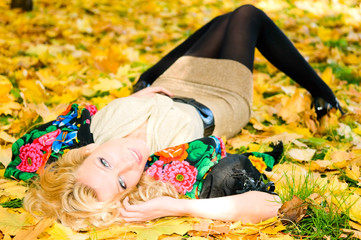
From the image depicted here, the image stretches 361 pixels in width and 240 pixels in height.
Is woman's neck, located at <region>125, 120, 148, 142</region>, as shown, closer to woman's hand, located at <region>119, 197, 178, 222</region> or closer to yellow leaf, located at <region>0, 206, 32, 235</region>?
woman's hand, located at <region>119, 197, 178, 222</region>

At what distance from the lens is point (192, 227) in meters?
1.84

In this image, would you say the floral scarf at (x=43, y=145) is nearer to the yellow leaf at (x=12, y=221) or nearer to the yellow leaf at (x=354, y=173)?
the yellow leaf at (x=12, y=221)

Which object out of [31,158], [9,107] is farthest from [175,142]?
[9,107]

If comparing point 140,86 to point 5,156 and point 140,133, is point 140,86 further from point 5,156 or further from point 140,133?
point 5,156

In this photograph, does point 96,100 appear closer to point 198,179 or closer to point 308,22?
point 198,179

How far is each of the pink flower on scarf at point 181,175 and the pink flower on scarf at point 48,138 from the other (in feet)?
2.27

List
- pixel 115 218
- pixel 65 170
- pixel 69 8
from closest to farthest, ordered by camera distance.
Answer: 1. pixel 115 218
2. pixel 65 170
3. pixel 69 8

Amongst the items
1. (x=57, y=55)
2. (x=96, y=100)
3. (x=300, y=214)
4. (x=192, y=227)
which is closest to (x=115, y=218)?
(x=192, y=227)

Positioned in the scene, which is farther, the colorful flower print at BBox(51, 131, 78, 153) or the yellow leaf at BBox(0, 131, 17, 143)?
the yellow leaf at BBox(0, 131, 17, 143)

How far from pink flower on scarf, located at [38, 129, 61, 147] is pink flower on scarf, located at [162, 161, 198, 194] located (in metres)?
0.69

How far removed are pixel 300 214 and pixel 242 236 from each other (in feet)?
0.93

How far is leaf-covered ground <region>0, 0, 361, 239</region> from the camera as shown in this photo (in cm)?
183

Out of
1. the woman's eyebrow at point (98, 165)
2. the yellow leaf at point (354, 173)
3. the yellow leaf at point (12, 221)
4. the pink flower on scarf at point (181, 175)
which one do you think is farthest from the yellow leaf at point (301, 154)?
the yellow leaf at point (12, 221)

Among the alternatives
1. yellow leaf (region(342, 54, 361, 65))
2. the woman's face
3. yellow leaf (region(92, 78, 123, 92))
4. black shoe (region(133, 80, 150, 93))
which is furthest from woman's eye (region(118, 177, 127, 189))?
yellow leaf (region(342, 54, 361, 65))
